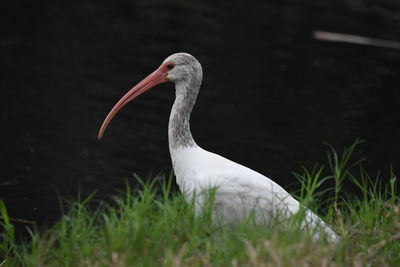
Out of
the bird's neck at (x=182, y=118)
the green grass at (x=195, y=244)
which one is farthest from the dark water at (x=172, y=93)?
the green grass at (x=195, y=244)

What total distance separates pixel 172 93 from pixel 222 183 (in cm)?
775

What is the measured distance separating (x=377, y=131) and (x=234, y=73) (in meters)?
3.30

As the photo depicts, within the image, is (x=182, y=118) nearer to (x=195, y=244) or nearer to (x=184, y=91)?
(x=184, y=91)

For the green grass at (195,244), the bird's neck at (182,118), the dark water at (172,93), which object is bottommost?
the dark water at (172,93)

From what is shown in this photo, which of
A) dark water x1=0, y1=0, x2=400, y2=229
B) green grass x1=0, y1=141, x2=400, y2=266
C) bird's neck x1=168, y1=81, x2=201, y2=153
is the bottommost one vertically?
dark water x1=0, y1=0, x2=400, y2=229

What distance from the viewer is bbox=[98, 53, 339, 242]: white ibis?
565cm

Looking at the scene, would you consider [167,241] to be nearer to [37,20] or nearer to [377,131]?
[377,131]

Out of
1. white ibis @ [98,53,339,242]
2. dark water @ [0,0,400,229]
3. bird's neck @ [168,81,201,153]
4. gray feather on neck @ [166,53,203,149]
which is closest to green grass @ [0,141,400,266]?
white ibis @ [98,53,339,242]

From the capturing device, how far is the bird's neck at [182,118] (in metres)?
6.36

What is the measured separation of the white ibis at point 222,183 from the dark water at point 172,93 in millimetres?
2960

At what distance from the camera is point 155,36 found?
1648cm

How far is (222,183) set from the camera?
591cm

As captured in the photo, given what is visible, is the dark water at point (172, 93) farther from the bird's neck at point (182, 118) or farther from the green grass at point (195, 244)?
the green grass at point (195, 244)

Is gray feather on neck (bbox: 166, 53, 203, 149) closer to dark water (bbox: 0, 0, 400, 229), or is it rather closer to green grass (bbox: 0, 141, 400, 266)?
green grass (bbox: 0, 141, 400, 266)
